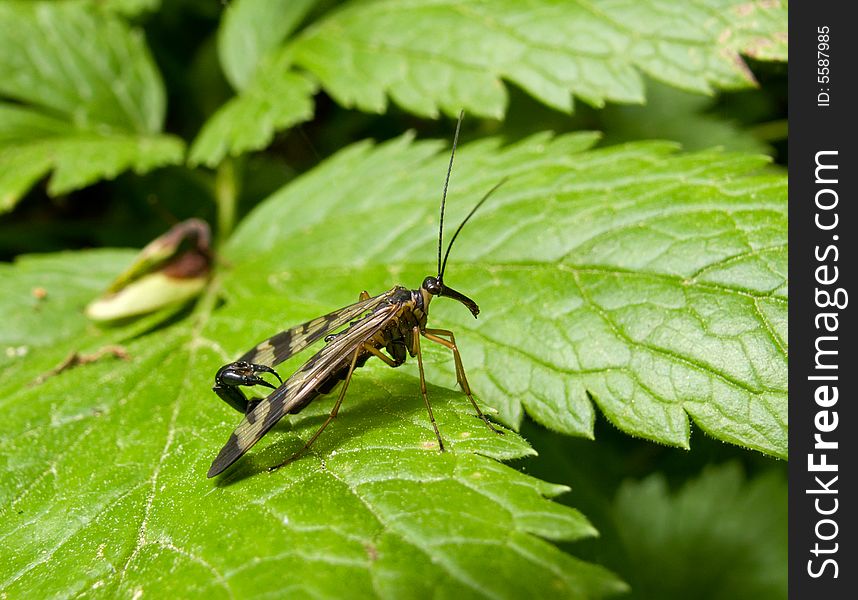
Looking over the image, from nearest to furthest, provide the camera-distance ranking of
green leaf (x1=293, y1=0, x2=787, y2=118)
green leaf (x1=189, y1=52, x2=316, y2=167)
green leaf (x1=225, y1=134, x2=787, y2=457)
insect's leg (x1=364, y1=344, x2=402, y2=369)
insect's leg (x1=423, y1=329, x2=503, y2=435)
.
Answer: green leaf (x1=225, y1=134, x2=787, y2=457)
insect's leg (x1=423, y1=329, x2=503, y2=435)
insect's leg (x1=364, y1=344, x2=402, y2=369)
green leaf (x1=293, y1=0, x2=787, y2=118)
green leaf (x1=189, y1=52, x2=316, y2=167)

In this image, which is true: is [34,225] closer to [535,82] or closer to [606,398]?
[535,82]

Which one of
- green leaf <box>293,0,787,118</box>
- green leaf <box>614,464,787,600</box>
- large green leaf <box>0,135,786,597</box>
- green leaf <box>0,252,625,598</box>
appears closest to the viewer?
green leaf <box>0,252,625,598</box>

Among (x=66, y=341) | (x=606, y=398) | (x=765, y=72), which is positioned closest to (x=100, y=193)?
(x=66, y=341)

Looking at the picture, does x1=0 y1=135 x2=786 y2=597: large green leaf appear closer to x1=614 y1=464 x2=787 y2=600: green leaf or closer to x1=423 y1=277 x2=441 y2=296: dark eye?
x1=423 y1=277 x2=441 y2=296: dark eye

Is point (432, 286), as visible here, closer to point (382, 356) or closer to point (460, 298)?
point (460, 298)

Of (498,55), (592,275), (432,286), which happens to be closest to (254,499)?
(432,286)

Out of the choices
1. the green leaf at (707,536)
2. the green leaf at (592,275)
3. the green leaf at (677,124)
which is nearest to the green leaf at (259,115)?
the green leaf at (592,275)

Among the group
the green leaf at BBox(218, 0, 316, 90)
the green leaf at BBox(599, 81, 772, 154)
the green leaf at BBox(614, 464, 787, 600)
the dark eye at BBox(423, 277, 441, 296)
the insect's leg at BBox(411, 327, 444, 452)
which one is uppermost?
the green leaf at BBox(218, 0, 316, 90)
